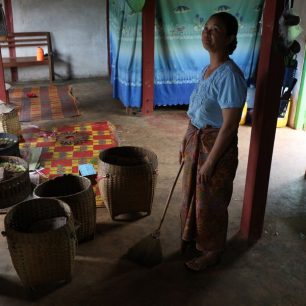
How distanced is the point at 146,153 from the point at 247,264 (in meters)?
1.14

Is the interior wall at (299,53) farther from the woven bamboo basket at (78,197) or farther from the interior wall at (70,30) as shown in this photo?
the interior wall at (70,30)

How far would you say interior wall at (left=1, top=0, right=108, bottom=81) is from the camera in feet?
23.3

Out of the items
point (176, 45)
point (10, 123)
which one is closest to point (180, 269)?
point (10, 123)

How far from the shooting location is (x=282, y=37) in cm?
205

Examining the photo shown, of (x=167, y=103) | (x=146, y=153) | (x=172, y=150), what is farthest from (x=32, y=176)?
(x=167, y=103)

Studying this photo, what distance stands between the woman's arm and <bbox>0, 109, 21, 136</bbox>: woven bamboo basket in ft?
8.91

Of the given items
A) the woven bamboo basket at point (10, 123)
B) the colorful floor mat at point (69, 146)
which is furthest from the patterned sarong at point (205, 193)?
the woven bamboo basket at point (10, 123)

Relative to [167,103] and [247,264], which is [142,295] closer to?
[247,264]

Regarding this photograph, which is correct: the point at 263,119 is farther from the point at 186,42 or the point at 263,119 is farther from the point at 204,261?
A: the point at 186,42

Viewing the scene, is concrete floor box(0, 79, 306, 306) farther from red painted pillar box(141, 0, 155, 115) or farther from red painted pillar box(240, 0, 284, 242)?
red painted pillar box(141, 0, 155, 115)

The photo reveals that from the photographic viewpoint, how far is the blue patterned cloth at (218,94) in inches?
73.8

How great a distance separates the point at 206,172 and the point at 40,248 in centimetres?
95

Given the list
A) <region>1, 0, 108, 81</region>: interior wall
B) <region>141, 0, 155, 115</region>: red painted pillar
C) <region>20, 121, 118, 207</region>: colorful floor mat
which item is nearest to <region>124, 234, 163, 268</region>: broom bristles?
<region>20, 121, 118, 207</region>: colorful floor mat

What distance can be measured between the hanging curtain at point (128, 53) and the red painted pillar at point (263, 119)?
3039 millimetres
